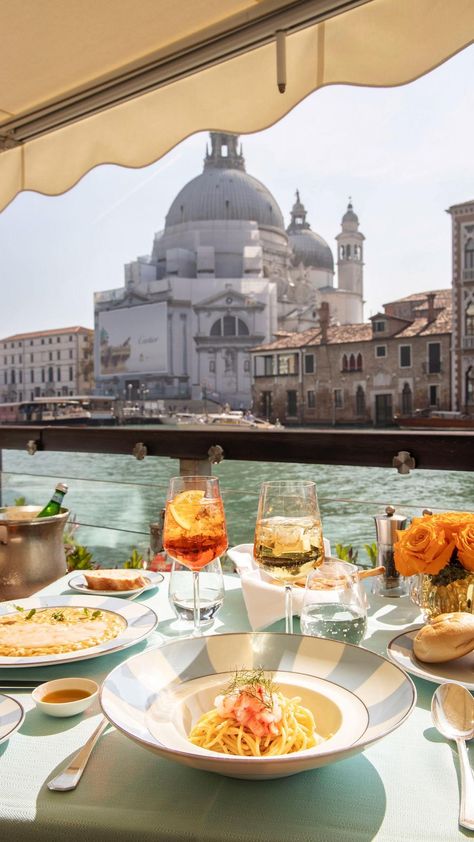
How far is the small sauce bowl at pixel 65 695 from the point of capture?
0.57 m

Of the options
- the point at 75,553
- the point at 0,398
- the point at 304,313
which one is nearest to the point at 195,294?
the point at 304,313

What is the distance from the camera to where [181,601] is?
0.82 meters

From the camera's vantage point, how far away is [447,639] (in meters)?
0.64

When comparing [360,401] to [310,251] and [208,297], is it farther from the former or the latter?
[310,251]

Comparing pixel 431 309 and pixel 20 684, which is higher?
pixel 431 309

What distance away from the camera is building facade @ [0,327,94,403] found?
159 ft

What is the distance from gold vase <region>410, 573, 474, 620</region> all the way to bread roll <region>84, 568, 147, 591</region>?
15.7 inches

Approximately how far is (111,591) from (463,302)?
30.7 metres

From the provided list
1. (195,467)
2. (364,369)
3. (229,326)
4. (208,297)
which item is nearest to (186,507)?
(195,467)

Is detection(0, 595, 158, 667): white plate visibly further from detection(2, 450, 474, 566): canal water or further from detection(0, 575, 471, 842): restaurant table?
detection(2, 450, 474, 566): canal water

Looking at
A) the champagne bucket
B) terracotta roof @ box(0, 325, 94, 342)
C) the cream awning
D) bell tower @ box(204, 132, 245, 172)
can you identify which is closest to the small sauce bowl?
the champagne bucket

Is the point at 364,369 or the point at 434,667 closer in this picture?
the point at 434,667

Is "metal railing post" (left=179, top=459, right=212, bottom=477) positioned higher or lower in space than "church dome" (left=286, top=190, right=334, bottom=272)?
lower

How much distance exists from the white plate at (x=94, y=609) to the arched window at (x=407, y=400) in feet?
111
